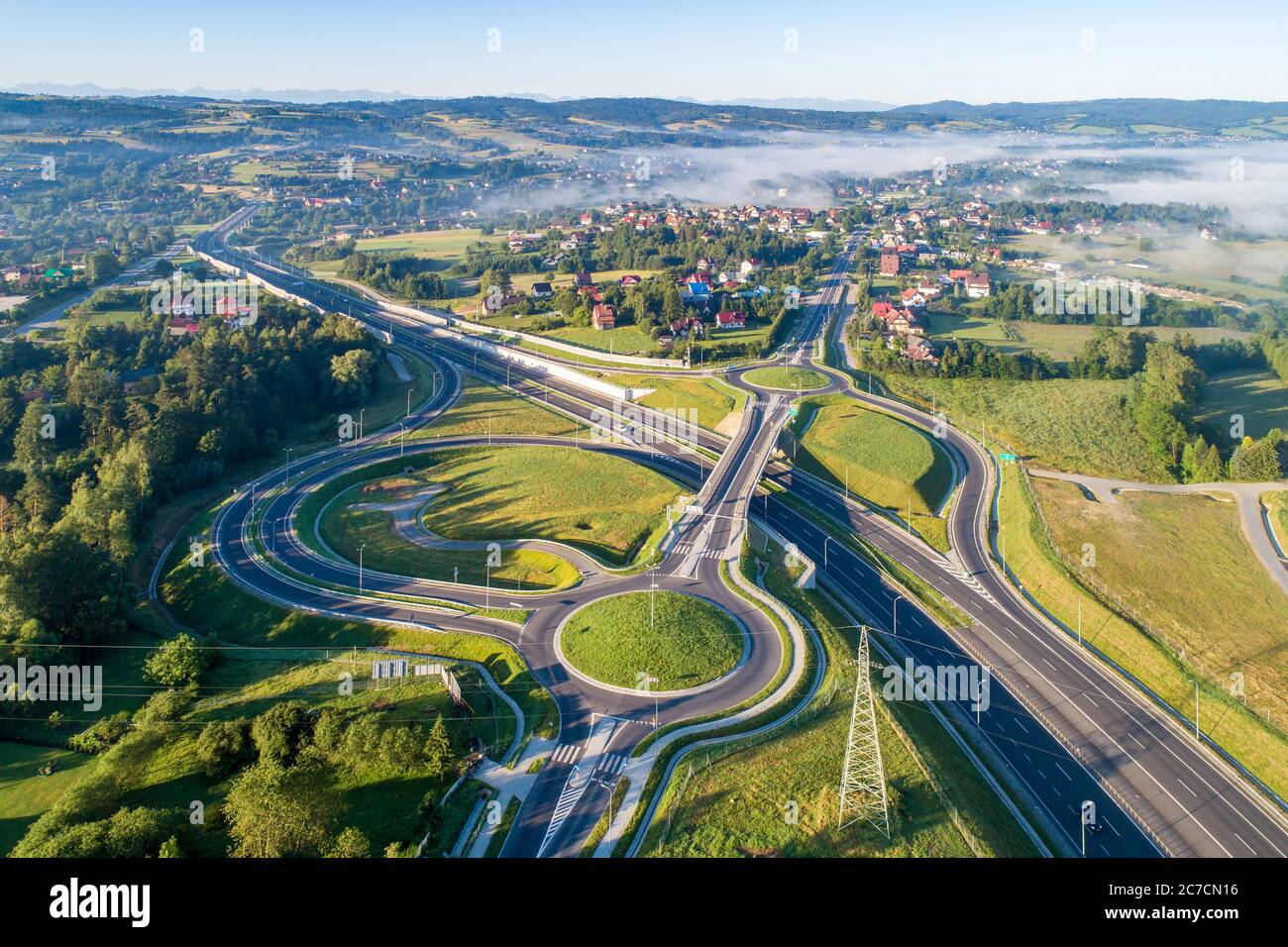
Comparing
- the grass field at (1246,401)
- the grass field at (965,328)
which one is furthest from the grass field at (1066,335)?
the grass field at (1246,401)

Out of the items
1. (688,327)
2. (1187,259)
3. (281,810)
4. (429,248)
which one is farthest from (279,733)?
(1187,259)

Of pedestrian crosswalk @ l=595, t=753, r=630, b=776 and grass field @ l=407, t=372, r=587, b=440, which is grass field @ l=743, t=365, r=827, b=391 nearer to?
grass field @ l=407, t=372, r=587, b=440

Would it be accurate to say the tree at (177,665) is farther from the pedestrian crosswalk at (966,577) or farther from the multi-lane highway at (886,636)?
the pedestrian crosswalk at (966,577)

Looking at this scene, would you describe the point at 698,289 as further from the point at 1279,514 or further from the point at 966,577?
the point at 1279,514

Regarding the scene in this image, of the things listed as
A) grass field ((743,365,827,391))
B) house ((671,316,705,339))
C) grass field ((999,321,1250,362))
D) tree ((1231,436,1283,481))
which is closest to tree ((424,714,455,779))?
grass field ((743,365,827,391))

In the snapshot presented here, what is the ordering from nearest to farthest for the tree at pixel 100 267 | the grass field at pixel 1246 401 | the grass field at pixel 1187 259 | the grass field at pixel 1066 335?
1. the grass field at pixel 1246 401
2. the grass field at pixel 1066 335
3. the tree at pixel 100 267
4. the grass field at pixel 1187 259

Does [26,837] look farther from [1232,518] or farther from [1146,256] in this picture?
[1146,256]
